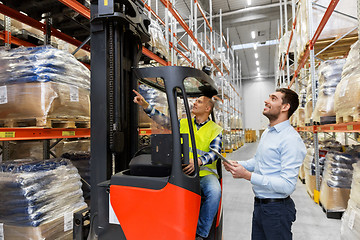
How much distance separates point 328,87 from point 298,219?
234 centimetres

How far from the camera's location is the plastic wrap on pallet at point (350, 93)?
288cm

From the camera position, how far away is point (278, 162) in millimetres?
2172

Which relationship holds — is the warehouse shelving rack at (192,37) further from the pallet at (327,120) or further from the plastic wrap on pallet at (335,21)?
the pallet at (327,120)

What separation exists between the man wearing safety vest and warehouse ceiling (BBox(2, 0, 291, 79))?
2048mm

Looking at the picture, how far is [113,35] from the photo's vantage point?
2.30 metres

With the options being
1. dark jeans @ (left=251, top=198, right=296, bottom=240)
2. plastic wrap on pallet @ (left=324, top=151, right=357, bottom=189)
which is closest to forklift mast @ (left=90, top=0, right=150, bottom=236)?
dark jeans @ (left=251, top=198, right=296, bottom=240)

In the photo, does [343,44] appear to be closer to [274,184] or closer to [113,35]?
[274,184]

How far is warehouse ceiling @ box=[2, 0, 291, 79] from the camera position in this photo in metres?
3.67

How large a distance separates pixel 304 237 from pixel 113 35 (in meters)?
3.71

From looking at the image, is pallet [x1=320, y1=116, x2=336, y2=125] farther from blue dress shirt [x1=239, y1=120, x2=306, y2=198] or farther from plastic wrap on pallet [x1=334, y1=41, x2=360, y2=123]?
blue dress shirt [x1=239, y1=120, x2=306, y2=198]

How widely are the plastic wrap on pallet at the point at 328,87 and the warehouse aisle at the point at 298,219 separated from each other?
1711mm

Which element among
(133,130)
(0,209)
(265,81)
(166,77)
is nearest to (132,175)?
(133,130)

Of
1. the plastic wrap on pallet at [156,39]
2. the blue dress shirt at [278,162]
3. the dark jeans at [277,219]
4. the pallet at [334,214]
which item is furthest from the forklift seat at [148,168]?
the plastic wrap on pallet at [156,39]

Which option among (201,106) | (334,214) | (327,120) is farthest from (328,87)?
(201,106)
